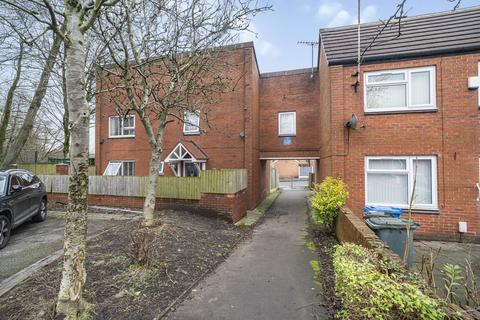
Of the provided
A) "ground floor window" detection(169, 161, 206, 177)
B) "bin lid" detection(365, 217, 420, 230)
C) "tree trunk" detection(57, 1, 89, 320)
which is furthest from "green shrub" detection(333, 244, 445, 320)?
"ground floor window" detection(169, 161, 206, 177)

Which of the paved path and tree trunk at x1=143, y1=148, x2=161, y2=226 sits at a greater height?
tree trunk at x1=143, y1=148, x2=161, y2=226

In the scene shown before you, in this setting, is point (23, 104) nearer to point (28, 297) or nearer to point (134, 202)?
point (134, 202)

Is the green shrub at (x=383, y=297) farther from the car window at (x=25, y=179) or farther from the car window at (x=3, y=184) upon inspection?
the car window at (x=25, y=179)

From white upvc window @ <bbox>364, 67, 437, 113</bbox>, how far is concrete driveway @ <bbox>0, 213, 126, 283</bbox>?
9528 mm

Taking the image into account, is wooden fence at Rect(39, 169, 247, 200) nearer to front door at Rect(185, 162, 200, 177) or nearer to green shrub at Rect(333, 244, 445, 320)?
front door at Rect(185, 162, 200, 177)

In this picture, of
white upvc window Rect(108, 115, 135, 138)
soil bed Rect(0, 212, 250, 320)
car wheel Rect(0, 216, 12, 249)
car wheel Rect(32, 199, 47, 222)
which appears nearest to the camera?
soil bed Rect(0, 212, 250, 320)

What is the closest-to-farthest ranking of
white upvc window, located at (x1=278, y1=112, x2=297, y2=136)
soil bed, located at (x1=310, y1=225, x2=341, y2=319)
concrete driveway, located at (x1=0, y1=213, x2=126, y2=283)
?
soil bed, located at (x1=310, y1=225, x2=341, y2=319), concrete driveway, located at (x1=0, y1=213, x2=126, y2=283), white upvc window, located at (x1=278, y1=112, x2=297, y2=136)

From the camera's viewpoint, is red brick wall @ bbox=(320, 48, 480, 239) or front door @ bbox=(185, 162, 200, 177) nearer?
red brick wall @ bbox=(320, 48, 480, 239)

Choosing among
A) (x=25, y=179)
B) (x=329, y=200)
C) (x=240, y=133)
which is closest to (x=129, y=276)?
(x=329, y=200)

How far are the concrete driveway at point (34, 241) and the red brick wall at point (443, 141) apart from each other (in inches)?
336

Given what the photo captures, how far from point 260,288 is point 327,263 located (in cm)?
192

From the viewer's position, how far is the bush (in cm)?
721

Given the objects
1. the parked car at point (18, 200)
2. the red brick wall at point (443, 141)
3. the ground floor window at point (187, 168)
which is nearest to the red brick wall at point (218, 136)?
the ground floor window at point (187, 168)

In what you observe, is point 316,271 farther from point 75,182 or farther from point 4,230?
point 4,230
